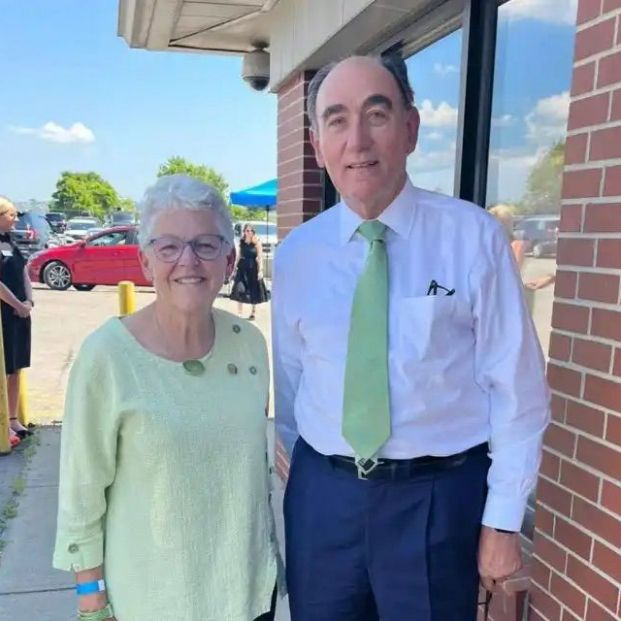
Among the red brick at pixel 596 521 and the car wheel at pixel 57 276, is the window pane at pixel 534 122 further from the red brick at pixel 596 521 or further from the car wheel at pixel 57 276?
the car wheel at pixel 57 276

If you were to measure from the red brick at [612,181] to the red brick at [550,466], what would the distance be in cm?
74

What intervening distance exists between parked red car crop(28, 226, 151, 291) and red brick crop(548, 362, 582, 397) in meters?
14.3

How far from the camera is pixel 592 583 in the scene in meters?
1.73

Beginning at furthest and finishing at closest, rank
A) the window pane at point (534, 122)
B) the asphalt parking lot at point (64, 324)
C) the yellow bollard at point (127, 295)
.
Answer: the yellow bollard at point (127, 295), the asphalt parking lot at point (64, 324), the window pane at point (534, 122)

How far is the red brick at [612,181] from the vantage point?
5.23 feet

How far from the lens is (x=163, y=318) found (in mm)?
1623

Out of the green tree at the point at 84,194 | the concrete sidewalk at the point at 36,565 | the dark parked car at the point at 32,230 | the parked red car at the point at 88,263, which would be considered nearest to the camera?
the concrete sidewalk at the point at 36,565

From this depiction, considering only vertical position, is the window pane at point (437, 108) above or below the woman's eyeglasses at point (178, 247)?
above

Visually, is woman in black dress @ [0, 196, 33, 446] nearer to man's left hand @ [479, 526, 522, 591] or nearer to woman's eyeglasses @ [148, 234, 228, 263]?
woman's eyeglasses @ [148, 234, 228, 263]

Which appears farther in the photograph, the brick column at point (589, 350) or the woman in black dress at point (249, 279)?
the woman in black dress at point (249, 279)

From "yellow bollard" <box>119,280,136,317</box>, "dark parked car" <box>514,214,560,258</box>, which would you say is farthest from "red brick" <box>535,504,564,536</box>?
"yellow bollard" <box>119,280,136,317</box>

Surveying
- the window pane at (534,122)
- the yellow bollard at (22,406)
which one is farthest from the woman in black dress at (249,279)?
the window pane at (534,122)

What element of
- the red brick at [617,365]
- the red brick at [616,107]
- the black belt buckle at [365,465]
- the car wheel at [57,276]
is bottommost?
the car wheel at [57,276]

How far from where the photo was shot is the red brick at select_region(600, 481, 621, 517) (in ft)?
5.34
